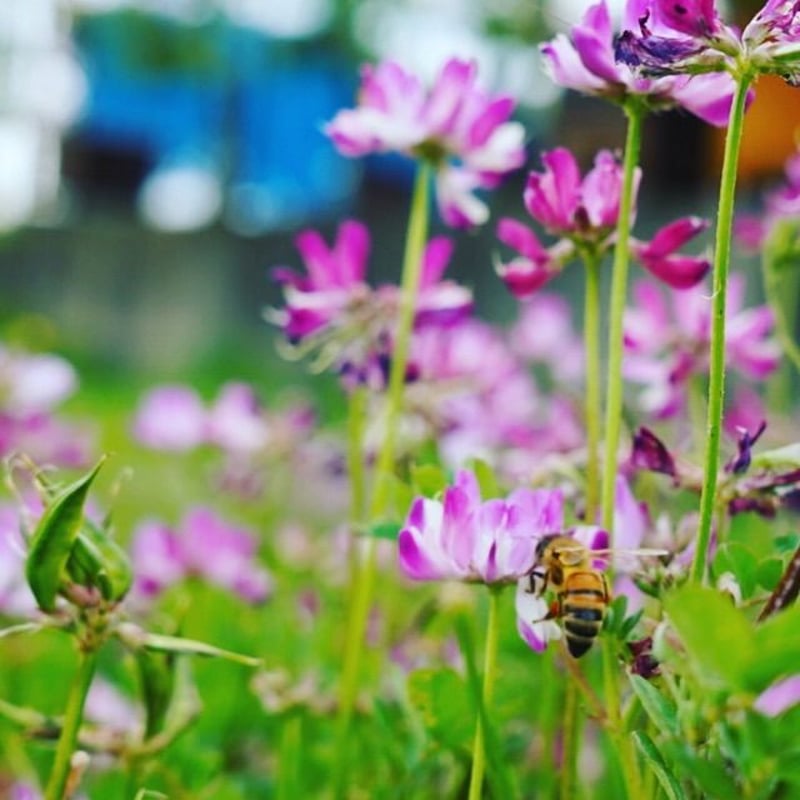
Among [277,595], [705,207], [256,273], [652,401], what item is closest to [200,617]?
[277,595]

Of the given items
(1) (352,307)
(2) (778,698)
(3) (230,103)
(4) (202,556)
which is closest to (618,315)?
(2) (778,698)

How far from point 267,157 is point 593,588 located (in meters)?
7.56

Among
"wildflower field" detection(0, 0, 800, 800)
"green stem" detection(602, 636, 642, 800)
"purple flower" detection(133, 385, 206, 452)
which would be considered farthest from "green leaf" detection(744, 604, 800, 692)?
"purple flower" detection(133, 385, 206, 452)

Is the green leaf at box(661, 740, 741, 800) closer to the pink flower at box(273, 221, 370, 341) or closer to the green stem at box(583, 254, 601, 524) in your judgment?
the green stem at box(583, 254, 601, 524)

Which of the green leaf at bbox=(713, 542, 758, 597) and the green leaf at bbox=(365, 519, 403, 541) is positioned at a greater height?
the green leaf at bbox=(713, 542, 758, 597)

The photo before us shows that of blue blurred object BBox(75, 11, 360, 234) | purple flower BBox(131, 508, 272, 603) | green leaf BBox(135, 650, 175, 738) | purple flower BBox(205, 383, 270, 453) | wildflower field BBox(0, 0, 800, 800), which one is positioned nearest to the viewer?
wildflower field BBox(0, 0, 800, 800)

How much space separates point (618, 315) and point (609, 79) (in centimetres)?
9

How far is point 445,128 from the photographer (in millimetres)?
799

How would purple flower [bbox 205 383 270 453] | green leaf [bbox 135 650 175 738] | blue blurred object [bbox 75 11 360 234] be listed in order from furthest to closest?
blue blurred object [bbox 75 11 360 234], purple flower [bbox 205 383 270 453], green leaf [bbox 135 650 175 738]

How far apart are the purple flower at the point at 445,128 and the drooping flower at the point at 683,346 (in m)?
0.14

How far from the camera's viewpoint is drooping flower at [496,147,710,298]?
63 cm

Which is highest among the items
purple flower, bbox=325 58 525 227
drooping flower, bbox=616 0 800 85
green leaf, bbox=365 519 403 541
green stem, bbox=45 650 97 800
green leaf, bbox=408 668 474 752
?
drooping flower, bbox=616 0 800 85

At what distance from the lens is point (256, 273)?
19.8 feet

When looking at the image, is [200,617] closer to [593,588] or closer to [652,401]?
[652,401]
